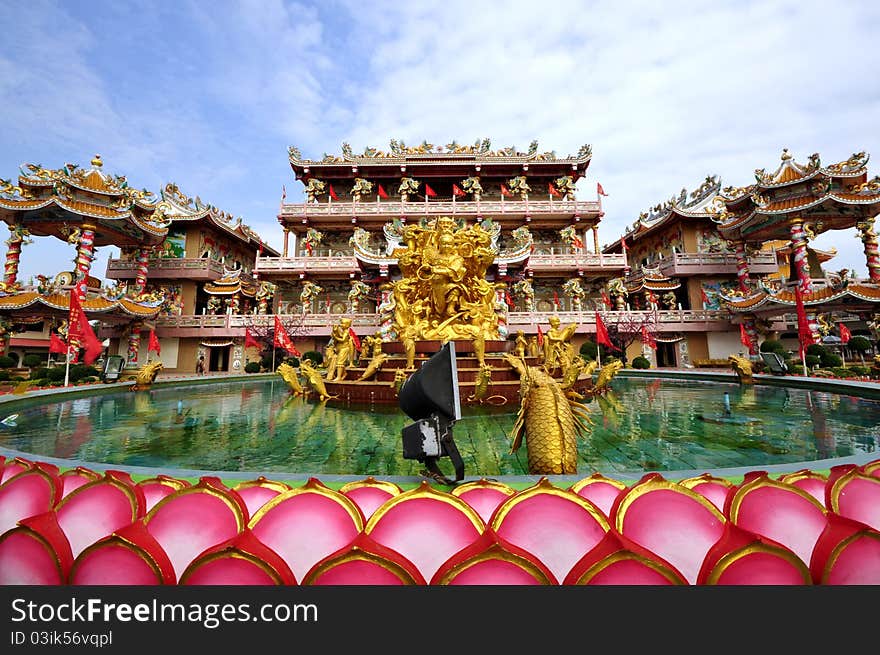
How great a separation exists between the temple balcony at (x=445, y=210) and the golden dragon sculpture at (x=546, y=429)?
24264mm

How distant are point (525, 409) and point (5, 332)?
84.6 feet

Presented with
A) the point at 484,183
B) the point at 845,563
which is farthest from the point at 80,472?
the point at 484,183

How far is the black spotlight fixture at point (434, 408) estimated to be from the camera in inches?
94.1

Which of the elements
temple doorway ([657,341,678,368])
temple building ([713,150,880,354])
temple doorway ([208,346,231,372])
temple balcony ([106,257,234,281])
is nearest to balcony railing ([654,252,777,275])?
temple building ([713,150,880,354])

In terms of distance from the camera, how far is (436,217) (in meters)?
25.6

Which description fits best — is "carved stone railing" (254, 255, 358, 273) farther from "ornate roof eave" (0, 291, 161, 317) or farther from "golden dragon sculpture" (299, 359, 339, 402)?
"golden dragon sculpture" (299, 359, 339, 402)

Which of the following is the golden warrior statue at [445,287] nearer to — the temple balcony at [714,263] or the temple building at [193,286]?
the temple building at [193,286]

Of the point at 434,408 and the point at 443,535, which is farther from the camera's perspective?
the point at 434,408

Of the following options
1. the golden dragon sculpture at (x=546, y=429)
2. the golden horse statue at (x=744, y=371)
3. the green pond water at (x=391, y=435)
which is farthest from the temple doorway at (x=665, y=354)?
the golden dragon sculpture at (x=546, y=429)

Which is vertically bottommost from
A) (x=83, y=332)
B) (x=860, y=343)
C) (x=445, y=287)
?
(x=860, y=343)

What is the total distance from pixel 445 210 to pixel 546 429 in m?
25.0

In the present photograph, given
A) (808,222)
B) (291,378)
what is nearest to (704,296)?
(808,222)

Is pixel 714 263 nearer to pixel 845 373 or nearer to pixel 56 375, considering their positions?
pixel 845 373

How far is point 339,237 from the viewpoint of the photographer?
27625 millimetres
